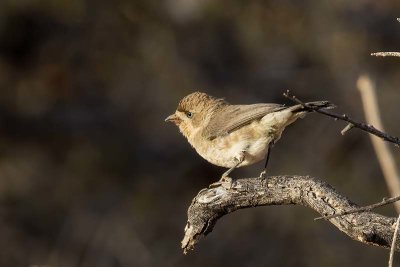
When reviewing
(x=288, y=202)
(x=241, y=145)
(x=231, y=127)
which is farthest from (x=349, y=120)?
(x=231, y=127)

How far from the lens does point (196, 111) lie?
6.87 meters

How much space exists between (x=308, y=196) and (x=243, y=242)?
8.29 meters

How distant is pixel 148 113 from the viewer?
45.6 feet

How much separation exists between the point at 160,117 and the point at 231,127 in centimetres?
731

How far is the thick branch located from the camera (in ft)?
13.6

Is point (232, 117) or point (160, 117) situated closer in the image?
point (232, 117)

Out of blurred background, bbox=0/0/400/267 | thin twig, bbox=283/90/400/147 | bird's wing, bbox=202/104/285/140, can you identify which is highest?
thin twig, bbox=283/90/400/147

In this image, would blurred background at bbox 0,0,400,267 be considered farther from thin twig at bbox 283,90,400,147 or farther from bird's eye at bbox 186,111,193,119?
thin twig at bbox 283,90,400,147

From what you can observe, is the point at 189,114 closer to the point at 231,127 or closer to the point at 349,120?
the point at 231,127

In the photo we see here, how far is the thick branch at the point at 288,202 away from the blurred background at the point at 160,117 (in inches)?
296

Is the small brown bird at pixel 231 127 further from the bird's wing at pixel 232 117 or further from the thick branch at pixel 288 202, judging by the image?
the thick branch at pixel 288 202

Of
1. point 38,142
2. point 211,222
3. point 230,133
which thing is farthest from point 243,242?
point 211,222

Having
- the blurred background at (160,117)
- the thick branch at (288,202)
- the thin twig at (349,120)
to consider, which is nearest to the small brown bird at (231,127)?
the thick branch at (288,202)

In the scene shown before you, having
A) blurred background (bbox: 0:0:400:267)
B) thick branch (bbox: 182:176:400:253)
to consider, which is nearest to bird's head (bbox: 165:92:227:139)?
thick branch (bbox: 182:176:400:253)
